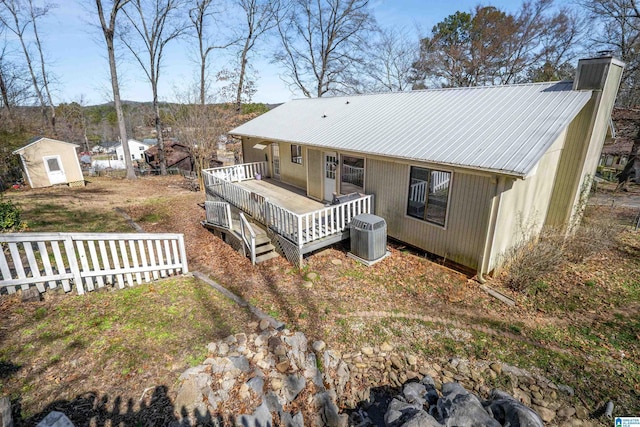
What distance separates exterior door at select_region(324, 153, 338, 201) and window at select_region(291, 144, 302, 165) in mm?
2027

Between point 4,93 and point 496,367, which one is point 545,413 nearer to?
point 496,367

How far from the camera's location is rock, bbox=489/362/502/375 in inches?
192

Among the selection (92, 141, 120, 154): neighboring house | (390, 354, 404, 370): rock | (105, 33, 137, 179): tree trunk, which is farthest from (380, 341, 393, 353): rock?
(92, 141, 120, 154): neighboring house

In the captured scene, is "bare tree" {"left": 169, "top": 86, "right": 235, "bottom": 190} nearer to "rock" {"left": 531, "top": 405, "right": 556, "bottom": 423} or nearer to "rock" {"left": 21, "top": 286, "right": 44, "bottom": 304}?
"rock" {"left": 21, "top": 286, "right": 44, "bottom": 304}

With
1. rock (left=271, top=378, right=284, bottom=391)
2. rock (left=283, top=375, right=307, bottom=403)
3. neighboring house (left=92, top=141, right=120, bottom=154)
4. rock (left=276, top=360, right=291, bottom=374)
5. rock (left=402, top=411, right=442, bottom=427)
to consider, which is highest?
rock (left=402, top=411, right=442, bottom=427)

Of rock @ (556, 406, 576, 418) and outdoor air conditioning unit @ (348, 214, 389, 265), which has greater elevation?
outdoor air conditioning unit @ (348, 214, 389, 265)

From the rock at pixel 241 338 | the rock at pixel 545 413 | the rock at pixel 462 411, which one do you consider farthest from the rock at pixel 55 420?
the rock at pixel 545 413

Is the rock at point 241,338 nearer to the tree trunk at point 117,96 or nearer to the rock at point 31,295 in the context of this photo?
the rock at point 31,295

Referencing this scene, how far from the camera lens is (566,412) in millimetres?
4281

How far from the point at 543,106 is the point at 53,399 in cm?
1052

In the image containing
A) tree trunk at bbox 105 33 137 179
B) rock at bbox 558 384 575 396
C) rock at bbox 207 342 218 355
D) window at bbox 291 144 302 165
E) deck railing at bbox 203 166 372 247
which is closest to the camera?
rock at bbox 207 342 218 355

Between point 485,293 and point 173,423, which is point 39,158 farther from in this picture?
point 485,293

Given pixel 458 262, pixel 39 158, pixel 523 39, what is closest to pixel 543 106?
pixel 458 262

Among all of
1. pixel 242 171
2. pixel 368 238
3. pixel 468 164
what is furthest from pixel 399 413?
pixel 242 171
